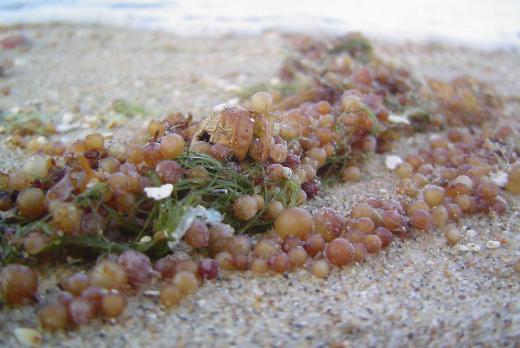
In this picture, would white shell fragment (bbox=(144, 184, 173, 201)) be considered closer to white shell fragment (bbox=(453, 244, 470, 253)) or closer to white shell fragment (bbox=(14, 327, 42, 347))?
white shell fragment (bbox=(14, 327, 42, 347))

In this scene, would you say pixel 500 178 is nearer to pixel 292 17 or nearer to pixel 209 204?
pixel 209 204

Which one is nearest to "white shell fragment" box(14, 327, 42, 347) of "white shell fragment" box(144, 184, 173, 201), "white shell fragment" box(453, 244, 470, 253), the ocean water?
"white shell fragment" box(144, 184, 173, 201)

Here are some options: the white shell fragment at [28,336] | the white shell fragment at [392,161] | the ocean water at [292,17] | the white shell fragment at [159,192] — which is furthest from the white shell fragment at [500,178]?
the ocean water at [292,17]

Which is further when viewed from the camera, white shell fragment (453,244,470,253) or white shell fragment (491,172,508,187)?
white shell fragment (491,172,508,187)

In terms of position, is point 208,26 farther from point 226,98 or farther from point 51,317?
point 51,317

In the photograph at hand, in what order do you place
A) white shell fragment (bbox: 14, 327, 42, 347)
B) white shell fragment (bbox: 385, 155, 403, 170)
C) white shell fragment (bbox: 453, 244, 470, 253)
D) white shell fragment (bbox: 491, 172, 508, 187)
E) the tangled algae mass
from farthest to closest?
1. white shell fragment (bbox: 385, 155, 403, 170)
2. white shell fragment (bbox: 491, 172, 508, 187)
3. white shell fragment (bbox: 453, 244, 470, 253)
4. the tangled algae mass
5. white shell fragment (bbox: 14, 327, 42, 347)

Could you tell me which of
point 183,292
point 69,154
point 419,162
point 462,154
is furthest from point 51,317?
point 462,154
